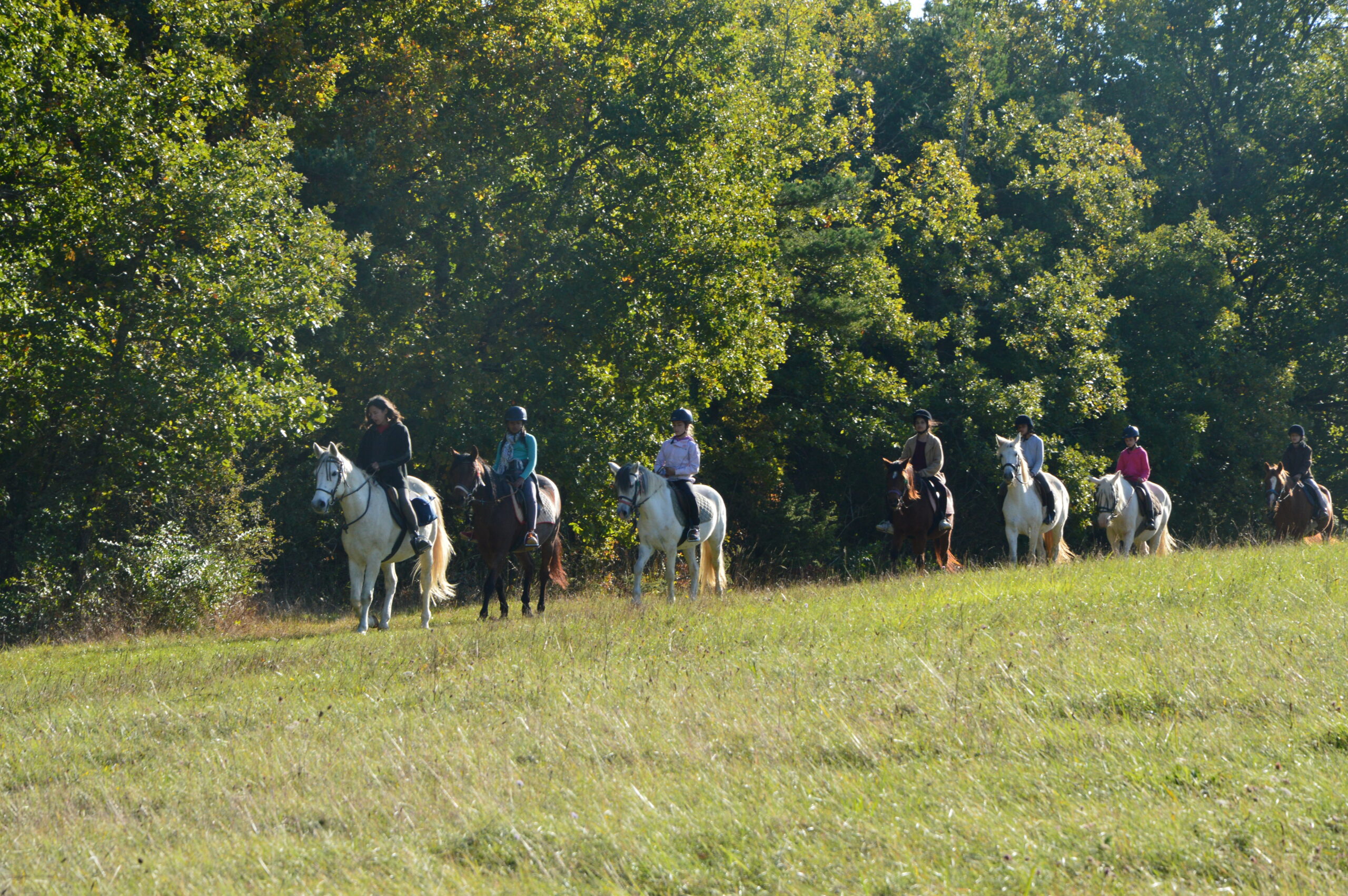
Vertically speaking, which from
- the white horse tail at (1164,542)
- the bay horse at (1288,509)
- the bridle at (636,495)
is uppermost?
the bridle at (636,495)

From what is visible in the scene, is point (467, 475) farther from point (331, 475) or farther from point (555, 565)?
point (555, 565)

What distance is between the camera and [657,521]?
15102 mm

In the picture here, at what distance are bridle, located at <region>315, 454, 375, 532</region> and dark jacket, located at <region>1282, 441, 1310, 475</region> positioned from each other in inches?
692

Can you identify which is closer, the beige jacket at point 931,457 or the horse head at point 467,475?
the horse head at point 467,475

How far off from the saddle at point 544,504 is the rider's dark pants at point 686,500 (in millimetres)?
1646

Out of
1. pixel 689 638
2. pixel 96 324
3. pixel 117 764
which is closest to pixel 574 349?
pixel 96 324

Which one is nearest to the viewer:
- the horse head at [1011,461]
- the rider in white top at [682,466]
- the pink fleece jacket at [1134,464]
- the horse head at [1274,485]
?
the rider in white top at [682,466]

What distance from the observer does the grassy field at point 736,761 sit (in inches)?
205

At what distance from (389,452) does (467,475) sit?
0.98 meters

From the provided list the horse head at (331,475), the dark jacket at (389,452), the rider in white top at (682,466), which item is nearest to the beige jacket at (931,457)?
the rider in white top at (682,466)

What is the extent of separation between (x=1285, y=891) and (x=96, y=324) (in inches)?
609

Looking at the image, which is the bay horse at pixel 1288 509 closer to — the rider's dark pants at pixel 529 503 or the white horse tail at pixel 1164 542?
the white horse tail at pixel 1164 542

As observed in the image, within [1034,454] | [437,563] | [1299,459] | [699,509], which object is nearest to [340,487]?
[437,563]

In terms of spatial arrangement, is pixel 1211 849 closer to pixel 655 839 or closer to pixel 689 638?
pixel 655 839
